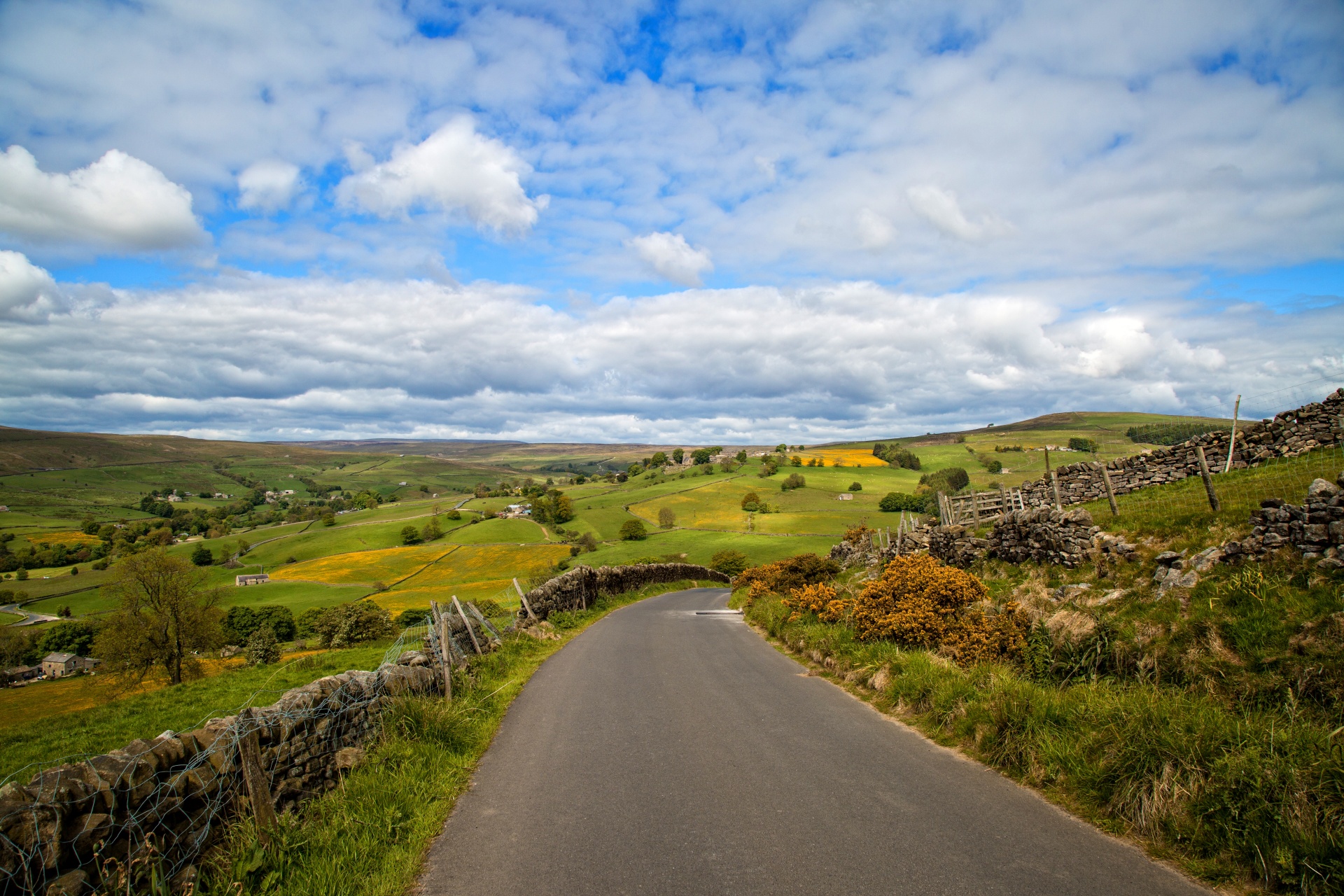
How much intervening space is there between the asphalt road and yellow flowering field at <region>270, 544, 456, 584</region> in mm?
78291

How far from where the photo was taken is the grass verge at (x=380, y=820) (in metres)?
4.94

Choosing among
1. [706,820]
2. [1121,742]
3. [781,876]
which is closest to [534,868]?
[706,820]

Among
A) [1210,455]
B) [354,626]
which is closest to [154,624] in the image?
[354,626]

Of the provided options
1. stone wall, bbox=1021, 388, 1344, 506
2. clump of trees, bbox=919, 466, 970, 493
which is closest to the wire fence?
stone wall, bbox=1021, 388, 1344, 506

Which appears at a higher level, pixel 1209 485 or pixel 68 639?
pixel 1209 485

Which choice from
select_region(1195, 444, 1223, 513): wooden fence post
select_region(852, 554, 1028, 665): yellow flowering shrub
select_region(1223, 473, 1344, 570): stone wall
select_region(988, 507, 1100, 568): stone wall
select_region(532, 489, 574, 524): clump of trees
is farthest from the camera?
select_region(532, 489, 574, 524): clump of trees

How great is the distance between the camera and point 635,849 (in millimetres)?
A: 5254

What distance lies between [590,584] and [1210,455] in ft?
74.2

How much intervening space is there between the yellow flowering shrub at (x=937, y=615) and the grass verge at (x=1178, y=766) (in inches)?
70.5

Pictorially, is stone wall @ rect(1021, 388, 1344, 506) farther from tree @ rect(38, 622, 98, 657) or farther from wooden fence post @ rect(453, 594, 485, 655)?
tree @ rect(38, 622, 98, 657)

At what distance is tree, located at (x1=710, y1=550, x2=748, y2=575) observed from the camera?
6438cm

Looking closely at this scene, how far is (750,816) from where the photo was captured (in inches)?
229

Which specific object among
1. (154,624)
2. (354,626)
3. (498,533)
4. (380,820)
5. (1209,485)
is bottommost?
(498,533)

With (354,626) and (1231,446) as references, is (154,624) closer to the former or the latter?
(354,626)
